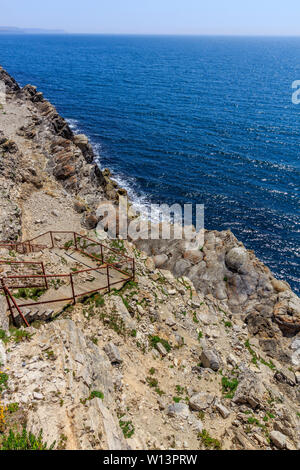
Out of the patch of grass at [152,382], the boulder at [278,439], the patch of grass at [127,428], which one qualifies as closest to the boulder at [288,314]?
the boulder at [278,439]

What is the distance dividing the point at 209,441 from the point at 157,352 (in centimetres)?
464

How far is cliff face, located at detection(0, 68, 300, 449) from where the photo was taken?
10.1 metres

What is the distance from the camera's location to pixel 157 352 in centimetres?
1529

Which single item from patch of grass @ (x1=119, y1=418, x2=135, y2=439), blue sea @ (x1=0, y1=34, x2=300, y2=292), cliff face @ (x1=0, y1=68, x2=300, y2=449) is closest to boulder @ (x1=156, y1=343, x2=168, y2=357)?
cliff face @ (x1=0, y1=68, x2=300, y2=449)

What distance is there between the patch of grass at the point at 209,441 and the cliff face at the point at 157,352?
79 mm

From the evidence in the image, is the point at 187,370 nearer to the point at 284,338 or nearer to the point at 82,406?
the point at 82,406

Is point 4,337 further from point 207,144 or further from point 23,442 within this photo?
point 207,144

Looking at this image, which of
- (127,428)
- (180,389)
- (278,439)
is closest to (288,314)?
(278,439)

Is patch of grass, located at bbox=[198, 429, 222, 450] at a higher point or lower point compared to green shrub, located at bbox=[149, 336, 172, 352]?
lower

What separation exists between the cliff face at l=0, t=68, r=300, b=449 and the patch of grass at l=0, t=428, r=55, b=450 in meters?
0.26

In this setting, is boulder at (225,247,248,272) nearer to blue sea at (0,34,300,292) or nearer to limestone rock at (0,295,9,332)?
blue sea at (0,34,300,292)

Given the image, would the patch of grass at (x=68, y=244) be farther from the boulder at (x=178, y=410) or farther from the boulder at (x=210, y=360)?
the boulder at (x=178, y=410)

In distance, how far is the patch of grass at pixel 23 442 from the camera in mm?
7977
